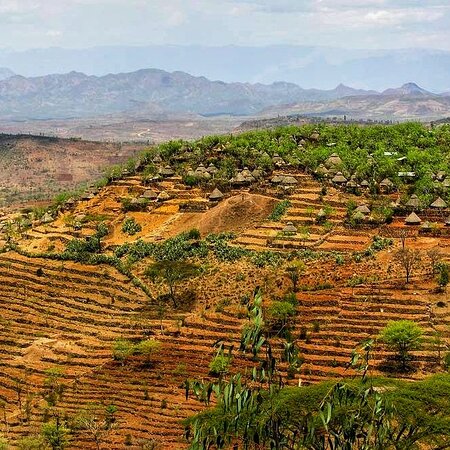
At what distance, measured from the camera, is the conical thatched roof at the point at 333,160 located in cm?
7422

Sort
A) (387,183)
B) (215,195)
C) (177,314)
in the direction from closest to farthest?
1. (177,314)
2. (387,183)
3. (215,195)

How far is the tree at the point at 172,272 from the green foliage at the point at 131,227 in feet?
46.1

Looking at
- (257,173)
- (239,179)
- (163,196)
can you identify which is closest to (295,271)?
(239,179)

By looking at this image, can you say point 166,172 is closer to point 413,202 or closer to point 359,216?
point 359,216

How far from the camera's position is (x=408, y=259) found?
152ft

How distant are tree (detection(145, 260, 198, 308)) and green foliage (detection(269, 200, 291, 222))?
1132 cm

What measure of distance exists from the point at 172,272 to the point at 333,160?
3122cm

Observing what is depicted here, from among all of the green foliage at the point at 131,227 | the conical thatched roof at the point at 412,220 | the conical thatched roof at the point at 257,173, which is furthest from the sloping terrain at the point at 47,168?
the conical thatched roof at the point at 412,220

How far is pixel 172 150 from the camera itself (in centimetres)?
8919

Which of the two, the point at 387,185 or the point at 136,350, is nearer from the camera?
the point at 136,350

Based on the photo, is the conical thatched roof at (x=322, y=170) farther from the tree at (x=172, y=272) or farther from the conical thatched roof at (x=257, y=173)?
the tree at (x=172, y=272)

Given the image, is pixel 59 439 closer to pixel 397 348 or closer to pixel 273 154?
pixel 397 348

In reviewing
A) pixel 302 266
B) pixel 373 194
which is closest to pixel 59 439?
pixel 302 266

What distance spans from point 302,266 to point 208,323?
845 cm
